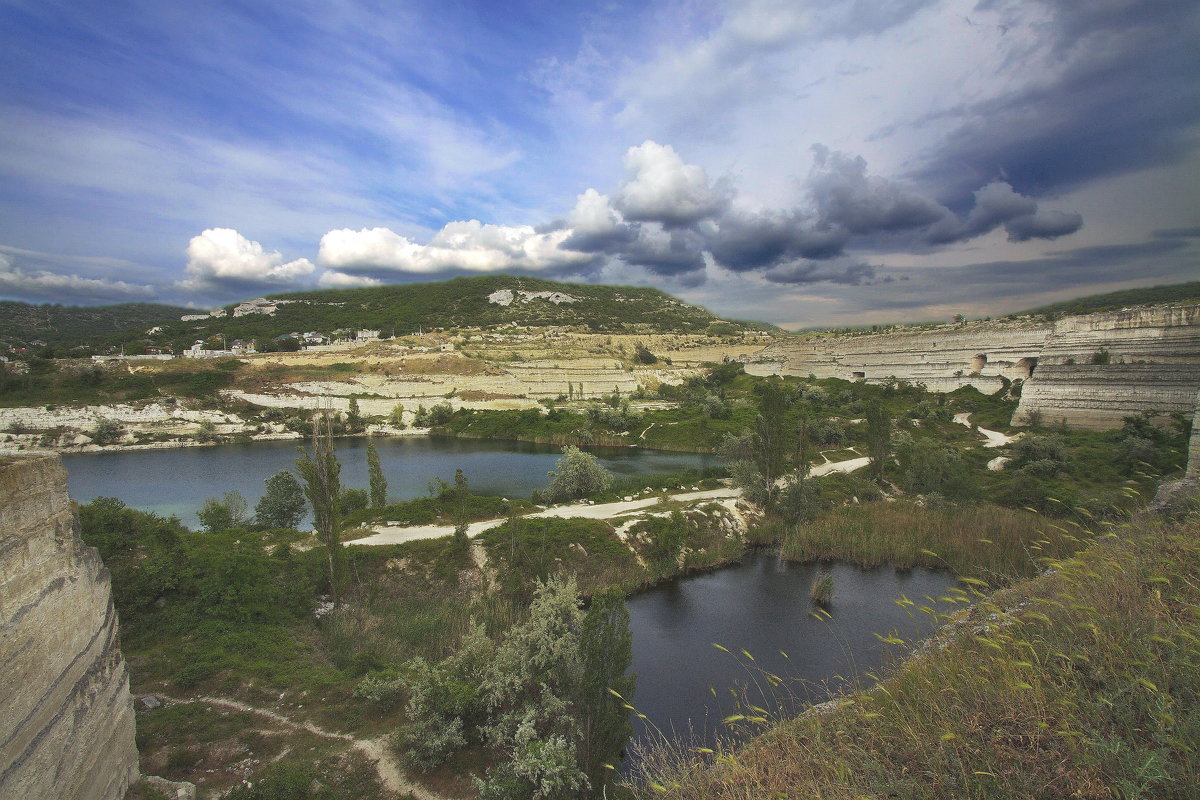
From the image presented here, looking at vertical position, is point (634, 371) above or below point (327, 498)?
above

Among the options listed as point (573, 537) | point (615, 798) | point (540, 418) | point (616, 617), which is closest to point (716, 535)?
point (573, 537)

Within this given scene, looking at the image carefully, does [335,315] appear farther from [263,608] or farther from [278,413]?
[263,608]

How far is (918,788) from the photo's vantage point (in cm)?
295

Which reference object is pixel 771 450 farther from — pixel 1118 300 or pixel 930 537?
pixel 1118 300

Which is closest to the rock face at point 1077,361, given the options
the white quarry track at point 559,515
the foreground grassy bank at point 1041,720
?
the white quarry track at point 559,515

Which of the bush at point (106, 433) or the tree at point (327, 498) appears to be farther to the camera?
the bush at point (106, 433)

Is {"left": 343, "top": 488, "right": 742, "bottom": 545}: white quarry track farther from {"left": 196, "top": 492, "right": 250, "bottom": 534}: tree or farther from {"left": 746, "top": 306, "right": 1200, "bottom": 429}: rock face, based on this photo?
{"left": 746, "top": 306, "right": 1200, "bottom": 429}: rock face

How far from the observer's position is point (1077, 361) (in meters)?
26.6

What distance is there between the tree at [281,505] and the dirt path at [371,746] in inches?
491

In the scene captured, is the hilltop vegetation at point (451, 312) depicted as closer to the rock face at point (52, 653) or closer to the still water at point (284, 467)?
the still water at point (284, 467)

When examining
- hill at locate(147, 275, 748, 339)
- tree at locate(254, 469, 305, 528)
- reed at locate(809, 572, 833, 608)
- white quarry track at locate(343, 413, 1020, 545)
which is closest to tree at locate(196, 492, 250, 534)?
tree at locate(254, 469, 305, 528)

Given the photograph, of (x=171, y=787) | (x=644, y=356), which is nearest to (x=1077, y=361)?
(x=171, y=787)

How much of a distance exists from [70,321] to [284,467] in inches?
5315

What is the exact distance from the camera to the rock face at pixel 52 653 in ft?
12.7
